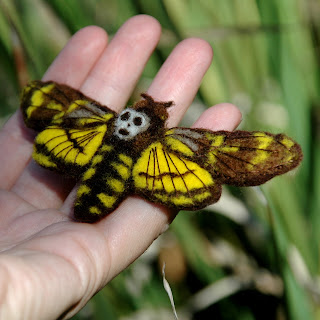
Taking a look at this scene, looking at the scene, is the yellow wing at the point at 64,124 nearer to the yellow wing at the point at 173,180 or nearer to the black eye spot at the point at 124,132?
the black eye spot at the point at 124,132

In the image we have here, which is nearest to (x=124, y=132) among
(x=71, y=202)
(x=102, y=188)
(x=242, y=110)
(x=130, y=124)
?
(x=130, y=124)

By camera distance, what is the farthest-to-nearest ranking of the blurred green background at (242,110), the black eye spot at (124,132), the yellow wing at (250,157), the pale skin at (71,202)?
the blurred green background at (242,110) < the black eye spot at (124,132) < the yellow wing at (250,157) < the pale skin at (71,202)

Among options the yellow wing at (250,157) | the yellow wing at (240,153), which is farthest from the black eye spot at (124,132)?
the yellow wing at (250,157)

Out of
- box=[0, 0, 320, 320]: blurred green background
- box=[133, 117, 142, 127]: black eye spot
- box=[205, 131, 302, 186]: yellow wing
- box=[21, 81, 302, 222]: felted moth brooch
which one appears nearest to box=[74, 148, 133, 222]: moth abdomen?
box=[21, 81, 302, 222]: felted moth brooch

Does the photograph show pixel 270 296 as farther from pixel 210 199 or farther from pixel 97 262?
pixel 97 262

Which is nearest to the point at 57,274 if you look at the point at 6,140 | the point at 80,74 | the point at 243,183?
the point at 243,183

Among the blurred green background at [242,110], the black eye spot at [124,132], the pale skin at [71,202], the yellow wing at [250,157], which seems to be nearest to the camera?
the pale skin at [71,202]

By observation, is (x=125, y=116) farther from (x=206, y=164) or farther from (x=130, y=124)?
(x=206, y=164)
